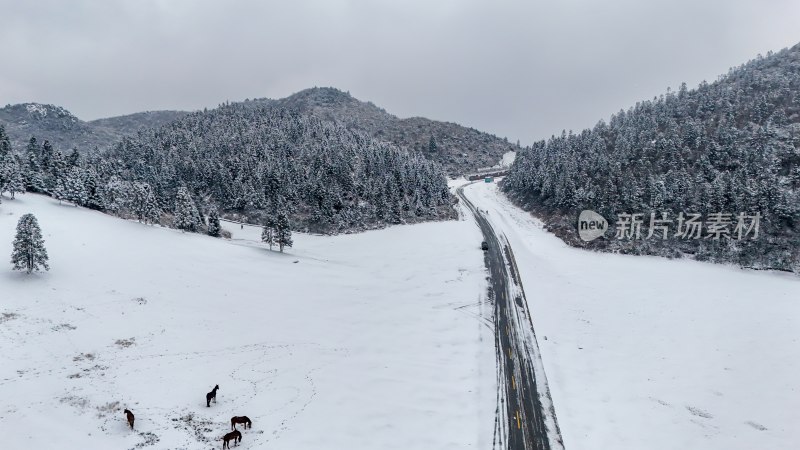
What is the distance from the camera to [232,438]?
77.9 feet

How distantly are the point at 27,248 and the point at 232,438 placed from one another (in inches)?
1468

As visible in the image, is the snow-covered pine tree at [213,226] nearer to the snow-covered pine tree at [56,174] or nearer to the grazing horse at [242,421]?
the snow-covered pine tree at [56,174]

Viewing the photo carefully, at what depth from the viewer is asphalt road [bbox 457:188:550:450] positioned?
2806 cm

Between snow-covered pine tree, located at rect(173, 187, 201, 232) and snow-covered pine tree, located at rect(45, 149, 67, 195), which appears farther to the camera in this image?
snow-covered pine tree, located at rect(45, 149, 67, 195)

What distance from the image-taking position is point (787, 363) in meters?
37.1

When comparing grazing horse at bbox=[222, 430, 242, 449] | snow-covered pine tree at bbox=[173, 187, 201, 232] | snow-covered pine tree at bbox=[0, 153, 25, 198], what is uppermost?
snow-covered pine tree at bbox=[0, 153, 25, 198]

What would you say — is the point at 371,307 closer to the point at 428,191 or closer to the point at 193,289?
the point at 193,289

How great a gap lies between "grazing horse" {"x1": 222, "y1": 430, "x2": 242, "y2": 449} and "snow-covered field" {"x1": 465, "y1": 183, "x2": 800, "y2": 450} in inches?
869

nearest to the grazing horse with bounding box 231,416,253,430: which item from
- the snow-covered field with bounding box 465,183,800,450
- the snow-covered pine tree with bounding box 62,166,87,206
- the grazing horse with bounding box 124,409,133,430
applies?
the grazing horse with bounding box 124,409,133,430

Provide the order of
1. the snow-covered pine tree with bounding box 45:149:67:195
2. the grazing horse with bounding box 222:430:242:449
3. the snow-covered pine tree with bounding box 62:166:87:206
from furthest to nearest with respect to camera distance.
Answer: the snow-covered pine tree with bounding box 45:149:67:195
the snow-covered pine tree with bounding box 62:166:87:206
the grazing horse with bounding box 222:430:242:449

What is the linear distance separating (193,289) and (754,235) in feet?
297

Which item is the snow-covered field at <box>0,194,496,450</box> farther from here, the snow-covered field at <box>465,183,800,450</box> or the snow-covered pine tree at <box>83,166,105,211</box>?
the snow-covered pine tree at <box>83,166,105,211</box>

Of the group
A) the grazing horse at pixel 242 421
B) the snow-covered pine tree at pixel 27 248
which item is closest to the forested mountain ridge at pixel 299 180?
the snow-covered pine tree at pixel 27 248

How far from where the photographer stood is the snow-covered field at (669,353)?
29078mm
